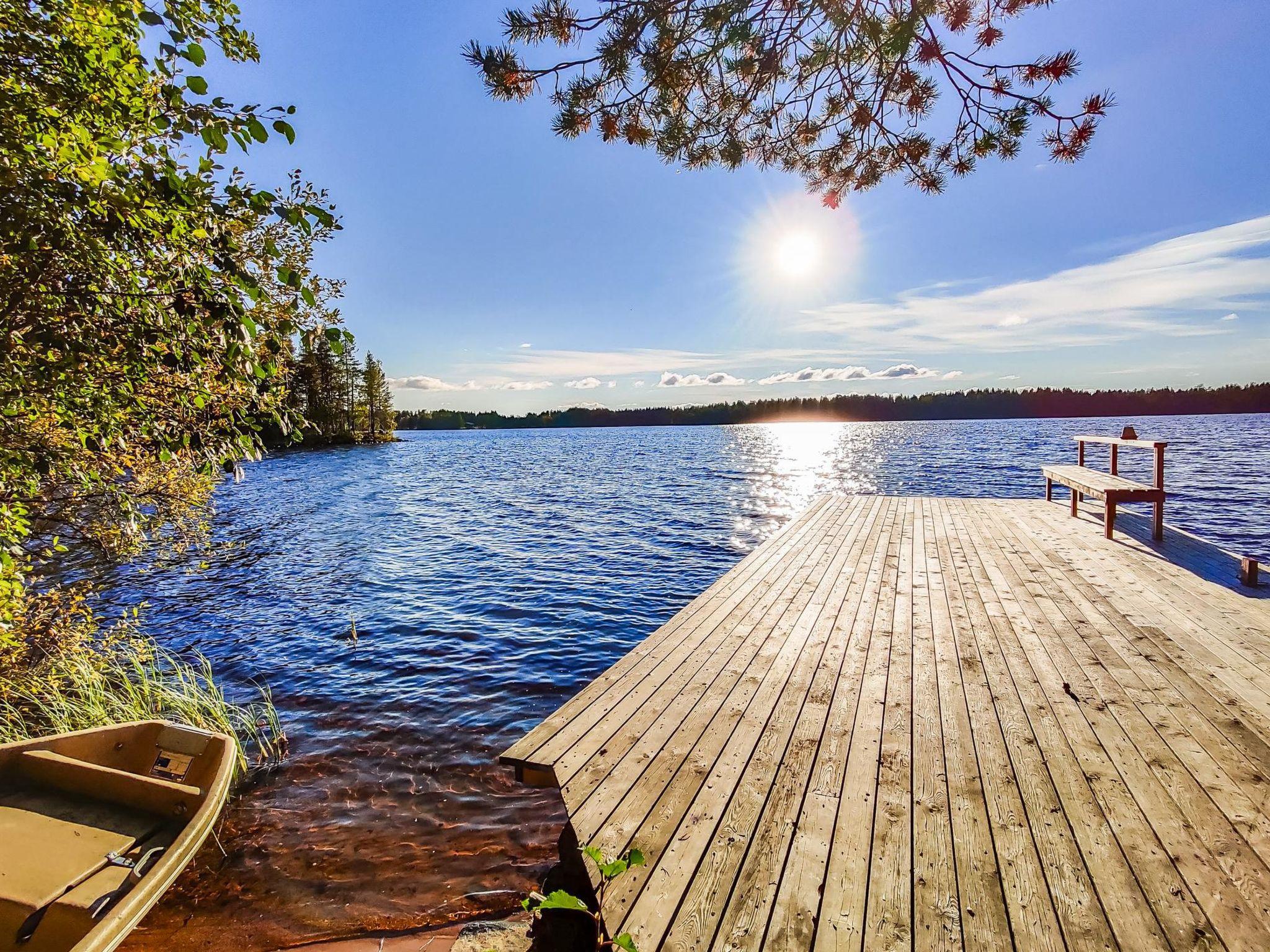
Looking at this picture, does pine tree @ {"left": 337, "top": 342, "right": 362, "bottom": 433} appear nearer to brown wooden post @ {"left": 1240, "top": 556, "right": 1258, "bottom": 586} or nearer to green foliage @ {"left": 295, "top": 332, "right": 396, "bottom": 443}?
green foliage @ {"left": 295, "top": 332, "right": 396, "bottom": 443}

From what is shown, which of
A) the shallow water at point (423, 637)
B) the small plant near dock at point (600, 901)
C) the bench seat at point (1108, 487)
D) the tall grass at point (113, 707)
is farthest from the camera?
the bench seat at point (1108, 487)

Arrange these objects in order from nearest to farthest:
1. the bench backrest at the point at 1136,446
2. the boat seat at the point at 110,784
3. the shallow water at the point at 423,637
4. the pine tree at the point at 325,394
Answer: the boat seat at the point at 110,784 < the shallow water at the point at 423,637 < the bench backrest at the point at 1136,446 < the pine tree at the point at 325,394

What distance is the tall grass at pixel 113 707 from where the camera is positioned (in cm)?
482

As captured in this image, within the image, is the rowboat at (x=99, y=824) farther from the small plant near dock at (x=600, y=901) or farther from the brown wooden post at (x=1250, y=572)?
the brown wooden post at (x=1250, y=572)

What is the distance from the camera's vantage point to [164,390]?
14.5 feet

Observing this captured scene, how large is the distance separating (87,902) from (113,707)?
353 centimetres

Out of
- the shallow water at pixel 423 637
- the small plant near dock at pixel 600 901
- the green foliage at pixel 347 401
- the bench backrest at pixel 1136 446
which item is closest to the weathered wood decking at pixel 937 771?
the small plant near dock at pixel 600 901

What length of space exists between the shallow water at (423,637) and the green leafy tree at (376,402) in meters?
51.1

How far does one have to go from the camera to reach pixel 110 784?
129 inches

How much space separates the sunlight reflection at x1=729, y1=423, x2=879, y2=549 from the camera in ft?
51.9

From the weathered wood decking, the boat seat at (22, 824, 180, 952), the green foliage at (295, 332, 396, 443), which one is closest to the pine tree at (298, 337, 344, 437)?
the green foliage at (295, 332, 396, 443)

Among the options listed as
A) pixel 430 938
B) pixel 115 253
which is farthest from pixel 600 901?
pixel 115 253

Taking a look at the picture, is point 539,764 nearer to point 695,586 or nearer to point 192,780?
point 192,780

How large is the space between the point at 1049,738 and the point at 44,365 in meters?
5.50
